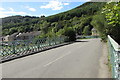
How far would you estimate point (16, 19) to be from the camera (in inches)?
7421

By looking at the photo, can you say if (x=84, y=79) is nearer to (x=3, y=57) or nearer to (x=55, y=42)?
(x=3, y=57)

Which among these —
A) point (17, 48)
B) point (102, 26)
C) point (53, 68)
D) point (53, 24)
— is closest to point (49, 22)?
point (53, 24)

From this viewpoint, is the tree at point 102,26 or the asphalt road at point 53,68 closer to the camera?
the asphalt road at point 53,68

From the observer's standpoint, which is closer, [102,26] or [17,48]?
[17,48]

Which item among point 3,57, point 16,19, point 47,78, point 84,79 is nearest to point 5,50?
point 3,57

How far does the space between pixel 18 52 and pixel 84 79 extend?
9.75 metres

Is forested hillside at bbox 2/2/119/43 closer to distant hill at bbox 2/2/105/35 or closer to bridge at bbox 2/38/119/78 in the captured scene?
distant hill at bbox 2/2/105/35

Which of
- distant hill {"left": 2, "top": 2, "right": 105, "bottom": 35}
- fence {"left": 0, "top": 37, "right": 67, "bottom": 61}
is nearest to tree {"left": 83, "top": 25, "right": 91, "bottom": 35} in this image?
distant hill {"left": 2, "top": 2, "right": 105, "bottom": 35}

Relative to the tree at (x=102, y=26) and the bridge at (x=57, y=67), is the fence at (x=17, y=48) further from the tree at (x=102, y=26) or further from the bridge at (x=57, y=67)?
the tree at (x=102, y=26)

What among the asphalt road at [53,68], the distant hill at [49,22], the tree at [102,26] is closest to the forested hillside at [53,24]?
the distant hill at [49,22]

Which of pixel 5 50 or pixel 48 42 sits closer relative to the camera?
pixel 5 50

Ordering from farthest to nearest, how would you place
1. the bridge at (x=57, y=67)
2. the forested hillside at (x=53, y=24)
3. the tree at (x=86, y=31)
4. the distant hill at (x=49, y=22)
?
the distant hill at (x=49, y=22) → the forested hillside at (x=53, y=24) → the tree at (x=86, y=31) → the bridge at (x=57, y=67)

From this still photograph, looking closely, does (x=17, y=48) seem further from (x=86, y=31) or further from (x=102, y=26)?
(x=86, y=31)

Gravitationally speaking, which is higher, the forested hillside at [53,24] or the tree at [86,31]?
the forested hillside at [53,24]
